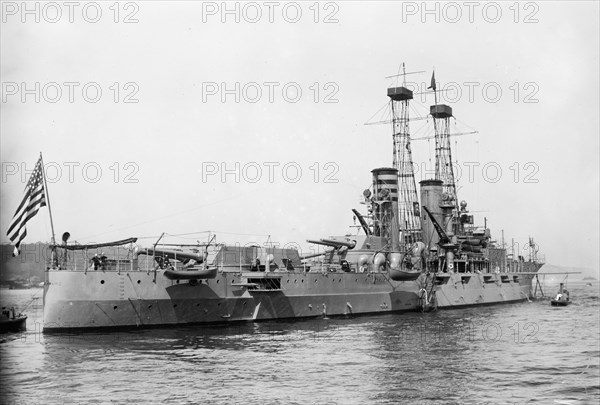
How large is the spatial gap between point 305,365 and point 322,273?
58.3 feet

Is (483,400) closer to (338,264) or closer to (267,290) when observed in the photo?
(267,290)

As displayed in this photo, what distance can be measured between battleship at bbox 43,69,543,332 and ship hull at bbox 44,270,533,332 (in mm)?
53

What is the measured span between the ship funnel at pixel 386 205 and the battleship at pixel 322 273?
3.3 inches

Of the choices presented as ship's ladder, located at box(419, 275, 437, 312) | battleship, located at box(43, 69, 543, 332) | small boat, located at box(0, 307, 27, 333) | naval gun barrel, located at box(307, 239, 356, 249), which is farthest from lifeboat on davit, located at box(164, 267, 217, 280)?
ship's ladder, located at box(419, 275, 437, 312)

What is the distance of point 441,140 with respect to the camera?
69500 millimetres

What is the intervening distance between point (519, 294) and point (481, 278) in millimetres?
10071

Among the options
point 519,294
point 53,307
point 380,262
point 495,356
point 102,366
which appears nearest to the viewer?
point 102,366

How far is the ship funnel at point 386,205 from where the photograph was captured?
5188 cm

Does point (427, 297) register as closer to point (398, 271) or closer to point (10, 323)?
point (398, 271)

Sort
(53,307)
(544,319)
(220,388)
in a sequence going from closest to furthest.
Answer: (220,388) < (53,307) < (544,319)

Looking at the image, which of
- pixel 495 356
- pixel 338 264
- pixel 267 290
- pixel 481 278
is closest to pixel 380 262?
pixel 338 264

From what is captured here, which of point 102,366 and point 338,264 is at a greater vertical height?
point 338,264

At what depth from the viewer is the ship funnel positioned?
2042 inches

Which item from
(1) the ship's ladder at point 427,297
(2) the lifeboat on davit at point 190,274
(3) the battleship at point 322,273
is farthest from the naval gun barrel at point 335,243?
(2) the lifeboat on davit at point 190,274
